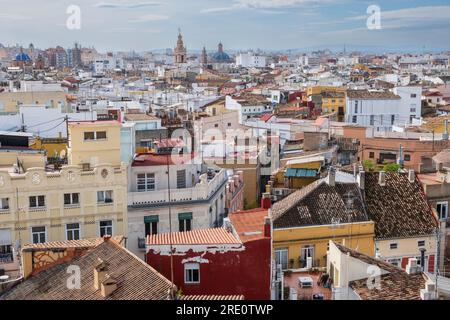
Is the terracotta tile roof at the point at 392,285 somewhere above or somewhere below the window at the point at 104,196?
below

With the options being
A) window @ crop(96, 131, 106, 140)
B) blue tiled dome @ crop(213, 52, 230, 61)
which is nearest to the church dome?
blue tiled dome @ crop(213, 52, 230, 61)

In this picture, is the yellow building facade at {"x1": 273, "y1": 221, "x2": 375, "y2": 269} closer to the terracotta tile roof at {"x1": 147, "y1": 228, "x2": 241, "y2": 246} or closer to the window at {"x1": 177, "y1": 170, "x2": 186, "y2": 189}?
the window at {"x1": 177, "y1": 170, "x2": 186, "y2": 189}

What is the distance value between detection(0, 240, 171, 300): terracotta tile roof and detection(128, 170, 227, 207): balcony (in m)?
2.78

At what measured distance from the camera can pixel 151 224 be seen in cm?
1002

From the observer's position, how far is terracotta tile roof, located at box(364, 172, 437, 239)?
10078 millimetres

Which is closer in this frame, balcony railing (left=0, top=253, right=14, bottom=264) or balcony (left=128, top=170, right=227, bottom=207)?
balcony railing (left=0, top=253, right=14, bottom=264)

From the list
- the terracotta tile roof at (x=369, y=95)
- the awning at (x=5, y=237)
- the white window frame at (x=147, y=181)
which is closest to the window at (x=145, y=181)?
the white window frame at (x=147, y=181)

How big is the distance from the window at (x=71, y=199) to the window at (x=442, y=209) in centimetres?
583

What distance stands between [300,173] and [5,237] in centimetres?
581

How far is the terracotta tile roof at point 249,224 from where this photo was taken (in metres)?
7.20

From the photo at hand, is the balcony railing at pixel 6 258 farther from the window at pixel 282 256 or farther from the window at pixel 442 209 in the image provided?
the window at pixel 442 209

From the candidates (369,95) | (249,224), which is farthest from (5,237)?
(369,95)

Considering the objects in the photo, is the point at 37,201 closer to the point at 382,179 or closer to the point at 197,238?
the point at 197,238
